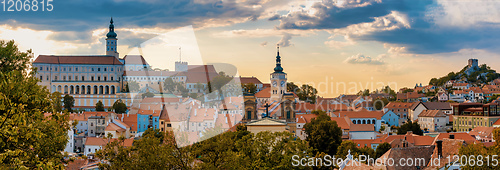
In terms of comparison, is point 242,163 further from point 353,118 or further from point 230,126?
point 353,118

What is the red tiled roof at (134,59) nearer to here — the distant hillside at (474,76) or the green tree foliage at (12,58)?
the distant hillside at (474,76)

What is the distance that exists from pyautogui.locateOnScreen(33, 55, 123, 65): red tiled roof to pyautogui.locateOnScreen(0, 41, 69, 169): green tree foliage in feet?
333

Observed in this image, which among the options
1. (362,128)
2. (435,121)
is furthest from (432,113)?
(362,128)

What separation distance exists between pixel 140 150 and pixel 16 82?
9221 mm

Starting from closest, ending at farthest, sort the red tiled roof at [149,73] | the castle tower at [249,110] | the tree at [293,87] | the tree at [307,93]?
the castle tower at [249,110] < the tree at [307,93] < the tree at [293,87] < the red tiled roof at [149,73]

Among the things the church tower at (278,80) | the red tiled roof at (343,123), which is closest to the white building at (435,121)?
the red tiled roof at (343,123)

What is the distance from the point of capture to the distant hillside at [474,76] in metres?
144

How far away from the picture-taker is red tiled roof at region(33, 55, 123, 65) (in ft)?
360

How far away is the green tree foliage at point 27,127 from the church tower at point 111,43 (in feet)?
363

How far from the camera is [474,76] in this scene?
145375 mm

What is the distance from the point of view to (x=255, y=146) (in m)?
28.9

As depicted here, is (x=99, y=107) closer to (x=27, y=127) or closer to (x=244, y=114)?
(x=244, y=114)

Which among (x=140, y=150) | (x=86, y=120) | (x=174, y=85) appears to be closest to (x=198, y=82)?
(x=174, y=85)

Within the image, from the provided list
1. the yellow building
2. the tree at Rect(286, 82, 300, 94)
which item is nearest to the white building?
the yellow building
